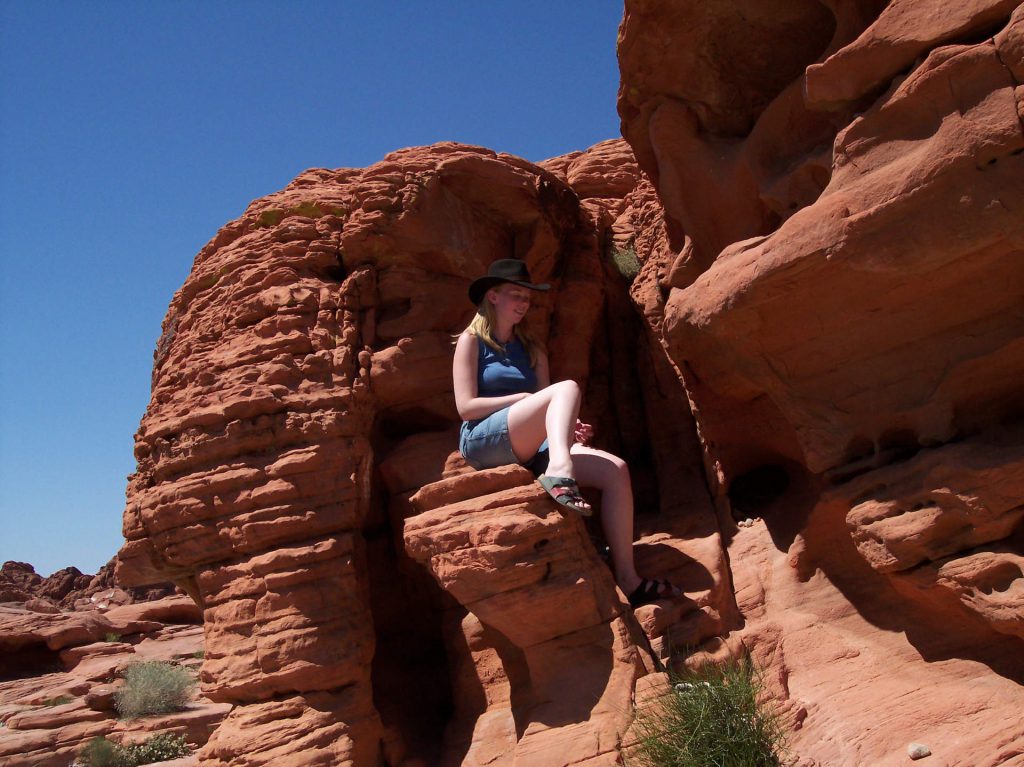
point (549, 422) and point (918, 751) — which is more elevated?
point (549, 422)

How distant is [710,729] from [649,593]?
3.52 ft

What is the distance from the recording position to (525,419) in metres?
4.73

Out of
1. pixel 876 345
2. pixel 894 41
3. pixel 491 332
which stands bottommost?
pixel 876 345

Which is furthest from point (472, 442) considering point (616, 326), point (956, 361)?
point (616, 326)

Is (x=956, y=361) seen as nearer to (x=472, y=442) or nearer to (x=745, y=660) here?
(x=745, y=660)

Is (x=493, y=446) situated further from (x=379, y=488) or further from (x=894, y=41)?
(x=894, y=41)

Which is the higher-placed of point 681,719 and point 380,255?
point 380,255

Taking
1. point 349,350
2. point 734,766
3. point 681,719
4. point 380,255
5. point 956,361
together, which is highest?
point 380,255

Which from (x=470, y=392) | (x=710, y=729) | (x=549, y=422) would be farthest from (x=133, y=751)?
(x=710, y=729)

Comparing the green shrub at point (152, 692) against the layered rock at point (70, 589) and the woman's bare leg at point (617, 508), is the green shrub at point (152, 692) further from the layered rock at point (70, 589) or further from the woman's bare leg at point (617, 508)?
the layered rock at point (70, 589)

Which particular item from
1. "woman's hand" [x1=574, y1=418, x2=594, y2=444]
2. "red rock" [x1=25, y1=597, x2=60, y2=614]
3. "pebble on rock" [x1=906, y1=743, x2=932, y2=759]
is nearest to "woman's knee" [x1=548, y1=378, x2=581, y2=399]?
"woman's hand" [x1=574, y1=418, x2=594, y2=444]

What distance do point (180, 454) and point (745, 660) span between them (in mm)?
3988

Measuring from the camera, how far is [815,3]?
532cm

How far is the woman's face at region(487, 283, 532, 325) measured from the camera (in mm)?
5273
